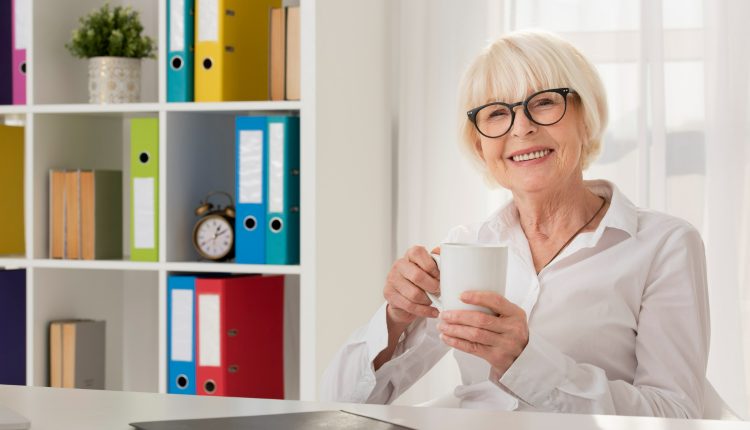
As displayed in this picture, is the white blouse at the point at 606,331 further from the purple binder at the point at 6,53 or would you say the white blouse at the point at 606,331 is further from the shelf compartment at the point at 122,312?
the purple binder at the point at 6,53

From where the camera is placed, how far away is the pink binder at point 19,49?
8.36ft

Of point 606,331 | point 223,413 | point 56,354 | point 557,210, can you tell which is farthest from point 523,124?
point 56,354

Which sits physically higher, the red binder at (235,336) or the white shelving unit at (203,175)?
the white shelving unit at (203,175)

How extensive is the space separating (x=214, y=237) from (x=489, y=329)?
1.28 meters

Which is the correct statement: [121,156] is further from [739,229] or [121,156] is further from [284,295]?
[739,229]

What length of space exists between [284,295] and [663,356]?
4.31ft

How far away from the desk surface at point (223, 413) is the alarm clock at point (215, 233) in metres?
1.27

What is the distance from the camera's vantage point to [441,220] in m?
2.60

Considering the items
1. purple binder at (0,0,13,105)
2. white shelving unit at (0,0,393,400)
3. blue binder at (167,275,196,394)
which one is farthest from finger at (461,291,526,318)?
purple binder at (0,0,13,105)

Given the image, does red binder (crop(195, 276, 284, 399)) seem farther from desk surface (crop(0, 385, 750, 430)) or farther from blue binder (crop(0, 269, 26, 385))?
desk surface (crop(0, 385, 750, 430))

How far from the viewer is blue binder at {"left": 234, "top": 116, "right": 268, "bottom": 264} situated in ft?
7.54

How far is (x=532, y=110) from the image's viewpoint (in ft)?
5.56

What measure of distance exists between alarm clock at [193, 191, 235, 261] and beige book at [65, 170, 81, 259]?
33cm

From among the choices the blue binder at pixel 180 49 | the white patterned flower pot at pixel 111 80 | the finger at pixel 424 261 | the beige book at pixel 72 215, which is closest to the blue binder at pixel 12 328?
the beige book at pixel 72 215
